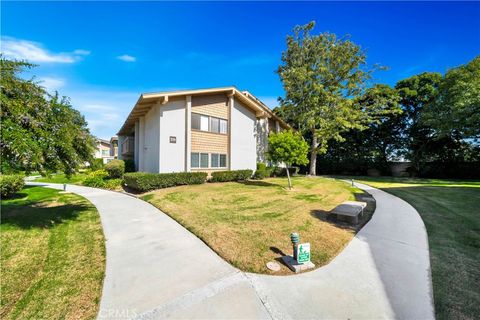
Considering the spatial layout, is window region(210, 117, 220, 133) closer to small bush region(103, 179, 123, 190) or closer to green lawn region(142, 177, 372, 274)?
green lawn region(142, 177, 372, 274)

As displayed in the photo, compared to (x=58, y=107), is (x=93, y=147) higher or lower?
lower

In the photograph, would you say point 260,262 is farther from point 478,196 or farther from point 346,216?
point 478,196

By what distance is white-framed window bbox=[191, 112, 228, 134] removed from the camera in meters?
15.8

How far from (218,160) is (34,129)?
12.1 metres

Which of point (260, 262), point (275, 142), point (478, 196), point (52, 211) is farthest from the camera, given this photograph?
point (275, 142)

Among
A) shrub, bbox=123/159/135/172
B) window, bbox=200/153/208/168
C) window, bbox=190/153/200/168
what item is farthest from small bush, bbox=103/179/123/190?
window, bbox=200/153/208/168

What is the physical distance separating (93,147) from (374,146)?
3216 cm

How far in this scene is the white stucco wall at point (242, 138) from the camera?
17.9 meters

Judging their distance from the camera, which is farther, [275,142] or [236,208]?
[275,142]

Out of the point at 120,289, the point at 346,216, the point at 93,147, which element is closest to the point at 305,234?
the point at 346,216

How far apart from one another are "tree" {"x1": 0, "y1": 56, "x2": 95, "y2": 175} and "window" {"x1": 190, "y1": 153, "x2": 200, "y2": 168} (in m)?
8.52

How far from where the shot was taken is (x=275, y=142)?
Result: 1383 cm

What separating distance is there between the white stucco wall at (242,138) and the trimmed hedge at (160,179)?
12.5ft

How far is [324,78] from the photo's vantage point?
21.2 m
